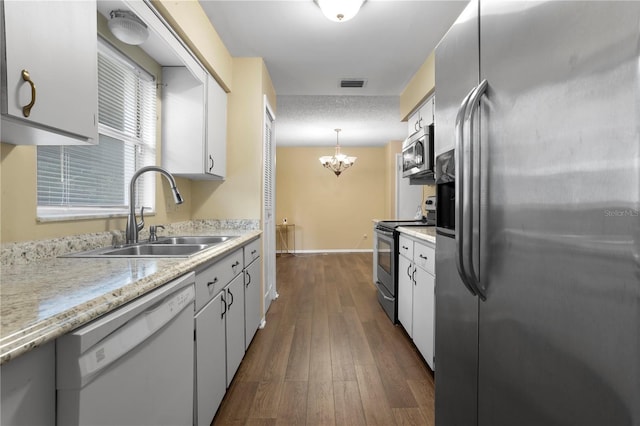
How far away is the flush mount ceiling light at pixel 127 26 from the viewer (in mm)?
1592

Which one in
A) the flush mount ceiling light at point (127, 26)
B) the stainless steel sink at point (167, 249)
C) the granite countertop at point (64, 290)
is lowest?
the stainless steel sink at point (167, 249)

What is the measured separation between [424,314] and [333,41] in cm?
235

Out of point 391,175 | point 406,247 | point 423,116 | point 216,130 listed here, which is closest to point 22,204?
point 216,130

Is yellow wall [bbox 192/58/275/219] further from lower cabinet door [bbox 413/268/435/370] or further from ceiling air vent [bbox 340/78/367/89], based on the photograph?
lower cabinet door [bbox 413/268/435/370]

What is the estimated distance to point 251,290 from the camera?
2.39 metres

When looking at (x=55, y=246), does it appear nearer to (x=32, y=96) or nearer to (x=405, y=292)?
(x=32, y=96)

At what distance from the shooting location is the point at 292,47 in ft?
9.14

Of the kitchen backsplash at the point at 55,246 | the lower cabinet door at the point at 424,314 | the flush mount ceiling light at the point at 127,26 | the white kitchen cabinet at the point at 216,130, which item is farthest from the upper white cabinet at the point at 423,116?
the kitchen backsplash at the point at 55,246

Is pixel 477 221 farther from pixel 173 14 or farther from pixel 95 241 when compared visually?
pixel 173 14

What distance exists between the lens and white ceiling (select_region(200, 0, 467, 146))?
2.25 meters

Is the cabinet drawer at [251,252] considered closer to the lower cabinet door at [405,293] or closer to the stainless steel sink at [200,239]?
the stainless steel sink at [200,239]

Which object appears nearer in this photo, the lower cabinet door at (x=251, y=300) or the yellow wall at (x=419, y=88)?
the lower cabinet door at (x=251, y=300)

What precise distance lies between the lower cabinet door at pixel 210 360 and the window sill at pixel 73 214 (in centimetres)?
78

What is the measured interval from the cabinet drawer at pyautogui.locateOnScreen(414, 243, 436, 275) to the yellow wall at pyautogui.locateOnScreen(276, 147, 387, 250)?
5376 millimetres
